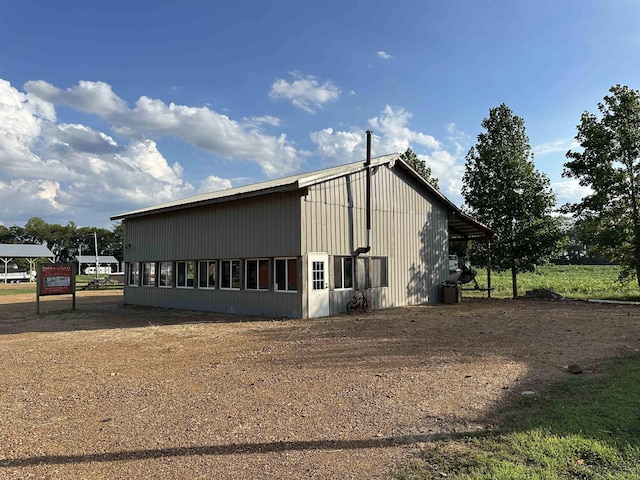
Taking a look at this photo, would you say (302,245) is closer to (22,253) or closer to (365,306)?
(365,306)

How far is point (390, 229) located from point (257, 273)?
5.66 m

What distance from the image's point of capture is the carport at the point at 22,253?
53781 mm

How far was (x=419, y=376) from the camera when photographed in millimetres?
6367

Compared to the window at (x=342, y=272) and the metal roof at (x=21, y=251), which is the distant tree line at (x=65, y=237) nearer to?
the metal roof at (x=21, y=251)

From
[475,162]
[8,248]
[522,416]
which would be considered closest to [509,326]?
[522,416]

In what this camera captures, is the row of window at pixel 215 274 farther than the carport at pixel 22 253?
No

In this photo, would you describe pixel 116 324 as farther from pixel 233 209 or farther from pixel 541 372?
pixel 541 372

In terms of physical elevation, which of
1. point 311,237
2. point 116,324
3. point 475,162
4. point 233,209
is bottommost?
point 116,324

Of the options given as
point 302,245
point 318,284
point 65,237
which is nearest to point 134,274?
point 318,284

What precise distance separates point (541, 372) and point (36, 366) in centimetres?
848

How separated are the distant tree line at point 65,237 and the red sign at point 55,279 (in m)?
74.7

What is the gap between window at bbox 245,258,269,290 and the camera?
47.7ft

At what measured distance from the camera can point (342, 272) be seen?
14852mm

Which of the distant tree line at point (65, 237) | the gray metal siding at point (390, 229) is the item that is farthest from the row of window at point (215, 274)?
the distant tree line at point (65, 237)
